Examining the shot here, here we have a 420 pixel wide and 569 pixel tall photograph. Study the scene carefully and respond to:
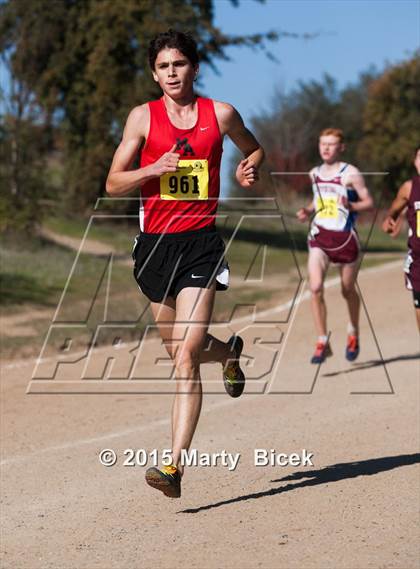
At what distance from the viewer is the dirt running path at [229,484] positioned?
5.79 metres

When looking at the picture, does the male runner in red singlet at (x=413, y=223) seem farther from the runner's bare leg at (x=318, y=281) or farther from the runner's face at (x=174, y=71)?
the runner's face at (x=174, y=71)

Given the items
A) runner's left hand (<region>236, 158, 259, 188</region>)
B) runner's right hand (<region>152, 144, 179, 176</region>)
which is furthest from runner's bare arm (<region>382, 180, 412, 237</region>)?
runner's right hand (<region>152, 144, 179, 176</region>)

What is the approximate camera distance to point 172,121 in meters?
6.71

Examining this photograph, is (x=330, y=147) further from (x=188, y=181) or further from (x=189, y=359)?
(x=189, y=359)

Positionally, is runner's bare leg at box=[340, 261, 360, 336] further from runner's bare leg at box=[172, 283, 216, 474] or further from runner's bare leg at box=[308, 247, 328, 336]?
runner's bare leg at box=[172, 283, 216, 474]

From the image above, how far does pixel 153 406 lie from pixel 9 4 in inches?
906

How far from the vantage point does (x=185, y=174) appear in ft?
21.8

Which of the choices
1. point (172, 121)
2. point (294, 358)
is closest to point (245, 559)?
point (172, 121)

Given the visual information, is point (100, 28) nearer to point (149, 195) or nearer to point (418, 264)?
point (418, 264)

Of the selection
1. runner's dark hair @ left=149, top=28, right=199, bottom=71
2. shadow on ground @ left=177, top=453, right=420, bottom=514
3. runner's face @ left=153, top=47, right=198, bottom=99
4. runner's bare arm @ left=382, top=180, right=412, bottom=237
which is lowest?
shadow on ground @ left=177, top=453, right=420, bottom=514

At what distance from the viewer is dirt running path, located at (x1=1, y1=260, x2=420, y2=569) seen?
579 cm

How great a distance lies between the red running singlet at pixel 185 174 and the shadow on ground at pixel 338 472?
5.37 ft

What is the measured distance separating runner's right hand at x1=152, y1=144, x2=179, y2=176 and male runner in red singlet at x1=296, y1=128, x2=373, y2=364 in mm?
5742

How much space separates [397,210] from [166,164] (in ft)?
14.4
